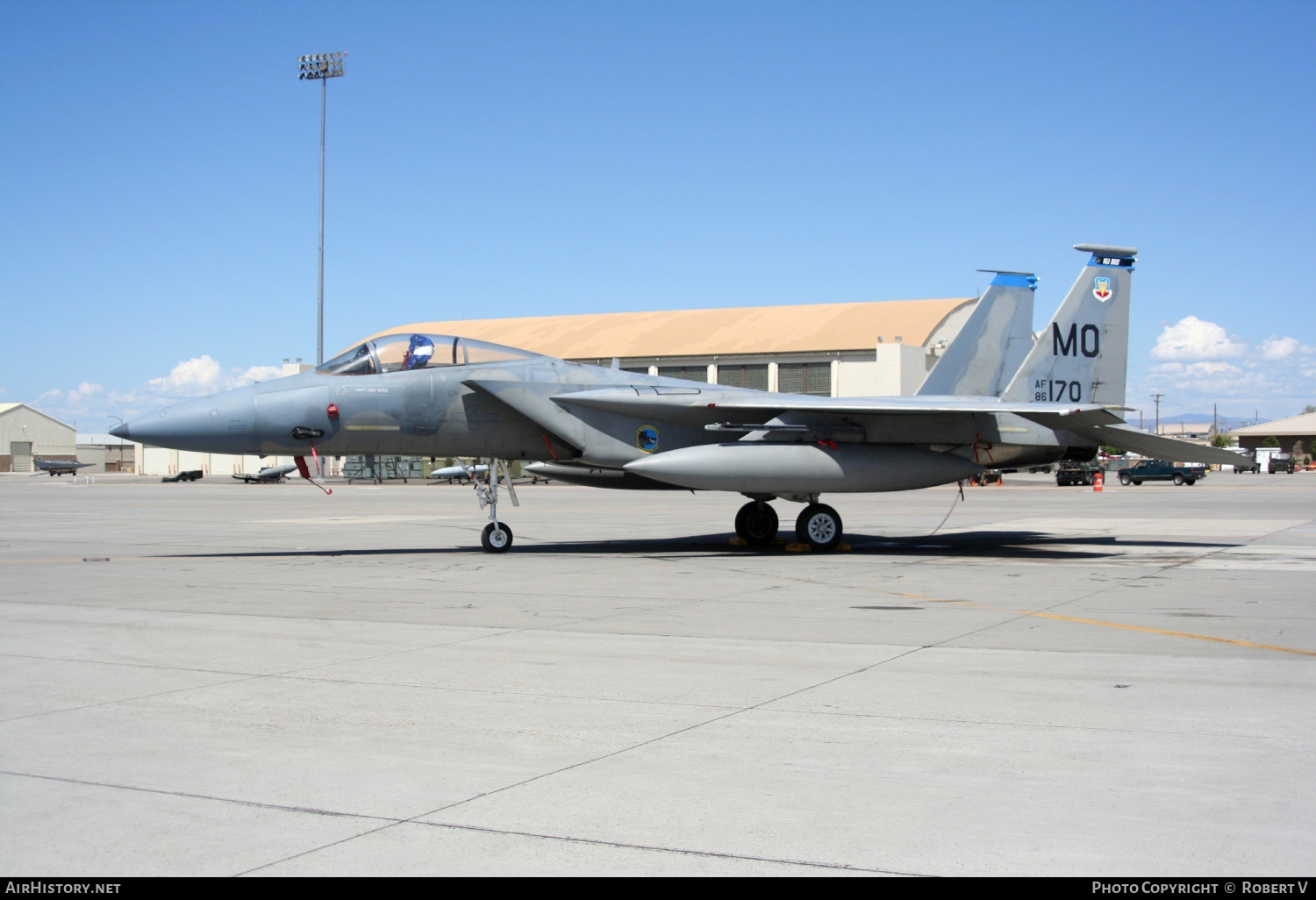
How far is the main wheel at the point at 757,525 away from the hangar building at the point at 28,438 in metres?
114

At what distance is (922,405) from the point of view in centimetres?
1566

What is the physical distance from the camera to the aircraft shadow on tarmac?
15883 millimetres

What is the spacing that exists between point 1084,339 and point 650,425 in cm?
792

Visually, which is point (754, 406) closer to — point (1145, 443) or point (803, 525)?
point (803, 525)

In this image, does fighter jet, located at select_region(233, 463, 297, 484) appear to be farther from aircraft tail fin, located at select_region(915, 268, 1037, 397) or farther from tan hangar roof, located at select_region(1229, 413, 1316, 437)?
tan hangar roof, located at select_region(1229, 413, 1316, 437)

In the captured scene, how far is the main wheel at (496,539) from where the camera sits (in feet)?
51.6

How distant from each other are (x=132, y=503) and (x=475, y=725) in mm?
33261

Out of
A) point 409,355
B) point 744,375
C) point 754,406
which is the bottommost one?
point 754,406

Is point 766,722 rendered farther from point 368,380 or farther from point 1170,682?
point 368,380

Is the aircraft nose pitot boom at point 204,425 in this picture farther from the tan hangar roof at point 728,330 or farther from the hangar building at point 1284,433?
the hangar building at point 1284,433

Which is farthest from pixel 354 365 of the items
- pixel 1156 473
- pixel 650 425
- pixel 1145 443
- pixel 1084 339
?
pixel 1156 473

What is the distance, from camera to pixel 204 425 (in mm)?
14008

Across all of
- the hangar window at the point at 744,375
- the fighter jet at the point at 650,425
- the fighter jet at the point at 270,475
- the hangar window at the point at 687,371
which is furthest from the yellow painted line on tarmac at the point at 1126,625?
the hangar window at the point at 687,371

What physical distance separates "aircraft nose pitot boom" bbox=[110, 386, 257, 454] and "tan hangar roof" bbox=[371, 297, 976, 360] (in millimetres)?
44315
